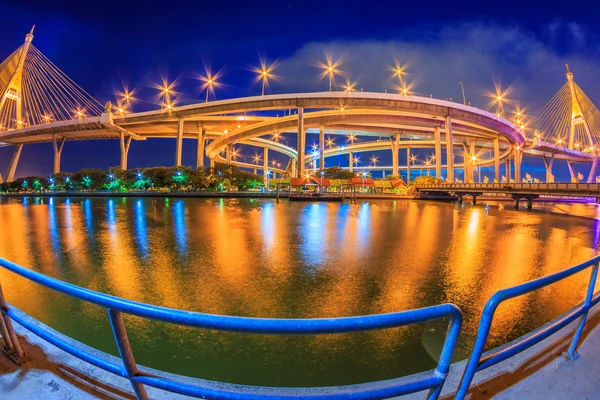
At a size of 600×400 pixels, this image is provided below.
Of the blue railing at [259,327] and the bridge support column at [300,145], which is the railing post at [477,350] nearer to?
the blue railing at [259,327]

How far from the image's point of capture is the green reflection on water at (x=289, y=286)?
3.81 meters

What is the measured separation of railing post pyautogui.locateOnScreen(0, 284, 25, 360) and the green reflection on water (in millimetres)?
1451

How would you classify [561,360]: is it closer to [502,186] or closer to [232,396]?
[232,396]

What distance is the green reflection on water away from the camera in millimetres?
3811

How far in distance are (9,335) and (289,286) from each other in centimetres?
463

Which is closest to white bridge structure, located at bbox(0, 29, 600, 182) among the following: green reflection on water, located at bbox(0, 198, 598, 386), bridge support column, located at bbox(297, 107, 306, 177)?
bridge support column, located at bbox(297, 107, 306, 177)

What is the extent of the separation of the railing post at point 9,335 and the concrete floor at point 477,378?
7 centimetres

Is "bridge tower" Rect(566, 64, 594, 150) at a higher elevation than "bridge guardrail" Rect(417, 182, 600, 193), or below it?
higher

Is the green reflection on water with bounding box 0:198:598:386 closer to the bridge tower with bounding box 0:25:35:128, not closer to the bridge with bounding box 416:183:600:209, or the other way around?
the bridge with bounding box 416:183:600:209

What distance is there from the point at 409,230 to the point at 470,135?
83430mm

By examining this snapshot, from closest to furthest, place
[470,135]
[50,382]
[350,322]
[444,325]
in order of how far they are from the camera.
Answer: [350,322]
[50,382]
[444,325]
[470,135]

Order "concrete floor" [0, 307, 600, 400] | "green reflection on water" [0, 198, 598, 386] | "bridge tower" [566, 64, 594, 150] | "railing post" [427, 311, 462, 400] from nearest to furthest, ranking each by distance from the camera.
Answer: "railing post" [427, 311, 462, 400] < "concrete floor" [0, 307, 600, 400] < "green reflection on water" [0, 198, 598, 386] < "bridge tower" [566, 64, 594, 150]

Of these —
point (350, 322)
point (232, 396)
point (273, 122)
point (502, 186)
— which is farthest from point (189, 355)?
point (273, 122)

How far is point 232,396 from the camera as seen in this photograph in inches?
57.1
